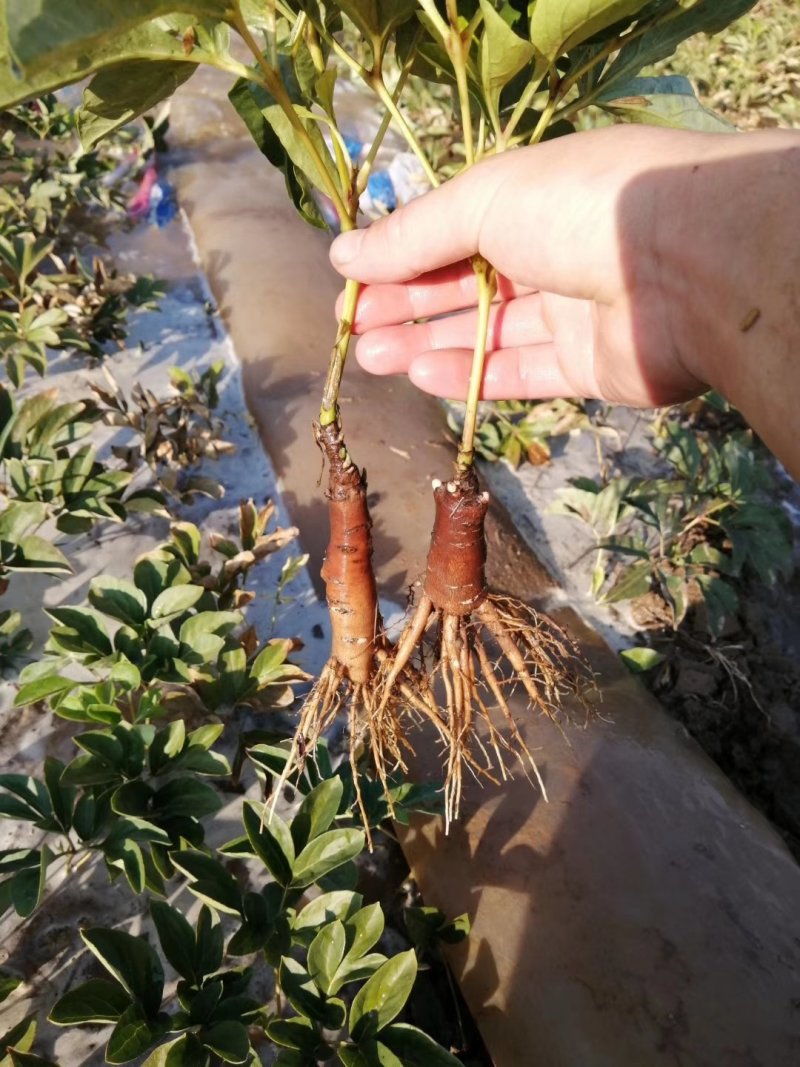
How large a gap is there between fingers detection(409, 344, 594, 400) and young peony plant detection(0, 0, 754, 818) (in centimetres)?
28

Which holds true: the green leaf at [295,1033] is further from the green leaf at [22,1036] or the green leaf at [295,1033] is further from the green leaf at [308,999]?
the green leaf at [22,1036]

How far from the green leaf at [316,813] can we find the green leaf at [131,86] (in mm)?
988

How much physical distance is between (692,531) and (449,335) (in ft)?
3.49

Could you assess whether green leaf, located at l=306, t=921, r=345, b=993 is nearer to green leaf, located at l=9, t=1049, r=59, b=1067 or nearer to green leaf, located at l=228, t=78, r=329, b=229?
green leaf, located at l=9, t=1049, r=59, b=1067

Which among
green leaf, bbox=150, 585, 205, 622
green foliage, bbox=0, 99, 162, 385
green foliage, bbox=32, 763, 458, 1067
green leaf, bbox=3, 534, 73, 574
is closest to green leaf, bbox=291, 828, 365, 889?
green foliage, bbox=32, 763, 458, 1067

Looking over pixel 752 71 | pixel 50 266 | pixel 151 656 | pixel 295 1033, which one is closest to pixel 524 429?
pixel 151 656

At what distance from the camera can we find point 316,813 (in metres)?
1.13

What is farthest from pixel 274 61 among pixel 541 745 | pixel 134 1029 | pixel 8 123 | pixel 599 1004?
pixel 8 123

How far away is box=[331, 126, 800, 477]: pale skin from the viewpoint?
81 cm

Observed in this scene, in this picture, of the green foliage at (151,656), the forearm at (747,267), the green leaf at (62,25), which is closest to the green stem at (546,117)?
the forearm at (747,267)

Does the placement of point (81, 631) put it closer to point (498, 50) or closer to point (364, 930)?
point (364, 930)

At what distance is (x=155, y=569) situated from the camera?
141 cm

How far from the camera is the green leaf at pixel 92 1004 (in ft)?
3.00

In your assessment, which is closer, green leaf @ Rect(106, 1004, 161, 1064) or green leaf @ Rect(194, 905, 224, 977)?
green leaf @ Rect(106, 1004, 161, 1064)
